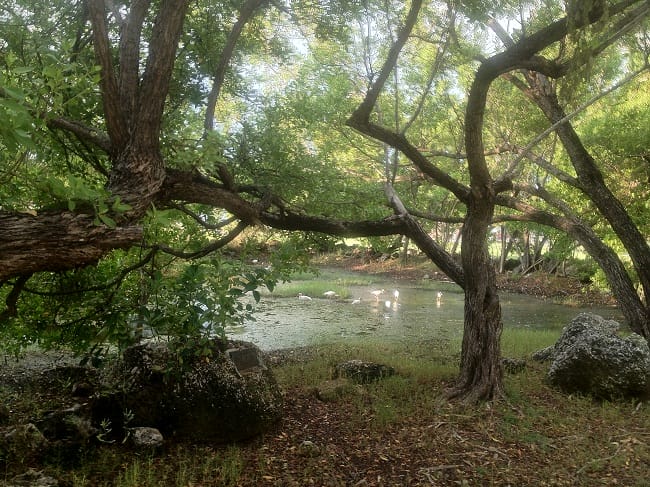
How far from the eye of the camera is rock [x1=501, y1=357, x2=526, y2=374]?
30.7ft

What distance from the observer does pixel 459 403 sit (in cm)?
723

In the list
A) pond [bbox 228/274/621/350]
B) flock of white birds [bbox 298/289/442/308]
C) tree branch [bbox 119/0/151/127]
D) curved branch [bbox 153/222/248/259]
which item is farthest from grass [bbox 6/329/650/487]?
flock of white birds [bbox 298/289/442/308]

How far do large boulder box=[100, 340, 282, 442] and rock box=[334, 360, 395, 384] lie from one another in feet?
8.63

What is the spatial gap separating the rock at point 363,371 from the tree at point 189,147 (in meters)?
1.42

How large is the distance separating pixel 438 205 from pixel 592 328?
19298 mm

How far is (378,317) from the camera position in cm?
1861

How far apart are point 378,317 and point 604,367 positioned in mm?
11031

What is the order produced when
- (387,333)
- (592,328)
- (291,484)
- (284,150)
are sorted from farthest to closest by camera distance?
1. (387,333)
2. (592,328)
3. (284,150)
4. (291,484)

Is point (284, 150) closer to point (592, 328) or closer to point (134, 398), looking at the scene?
point (134, 398)

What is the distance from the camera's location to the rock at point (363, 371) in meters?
8.37

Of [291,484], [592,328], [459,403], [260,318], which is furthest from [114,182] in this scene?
[260,318]

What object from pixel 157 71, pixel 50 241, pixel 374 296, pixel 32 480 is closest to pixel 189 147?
pixel 157 71

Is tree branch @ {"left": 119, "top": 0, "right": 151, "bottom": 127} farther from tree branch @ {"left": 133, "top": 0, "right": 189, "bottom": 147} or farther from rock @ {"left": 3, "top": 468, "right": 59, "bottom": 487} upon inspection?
rock @ {"left": 3, "top": 468, "right": 59, "bottom": 487}

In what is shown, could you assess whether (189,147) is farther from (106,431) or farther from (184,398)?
(106,431)
